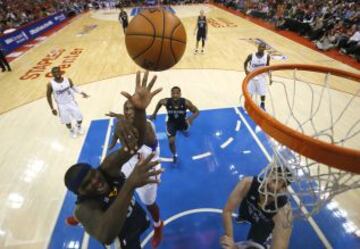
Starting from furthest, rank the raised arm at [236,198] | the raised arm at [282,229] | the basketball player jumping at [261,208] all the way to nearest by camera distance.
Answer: the raised arm at [236,198], the basketball player jumping at [261,208], the raised arm at [282,229]

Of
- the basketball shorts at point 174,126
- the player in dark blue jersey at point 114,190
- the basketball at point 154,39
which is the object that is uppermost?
the basketball at point 154,39

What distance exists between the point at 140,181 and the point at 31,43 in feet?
49.6

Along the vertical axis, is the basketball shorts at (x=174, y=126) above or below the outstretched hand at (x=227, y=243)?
below

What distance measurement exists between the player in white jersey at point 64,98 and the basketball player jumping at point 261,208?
13.3 ft

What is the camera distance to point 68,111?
563 cm

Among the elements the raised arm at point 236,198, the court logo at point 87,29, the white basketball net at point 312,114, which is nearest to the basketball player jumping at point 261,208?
the raised arm at point 236,198

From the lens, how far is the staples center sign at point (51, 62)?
31.2ft

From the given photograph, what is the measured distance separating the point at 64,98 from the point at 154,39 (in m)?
3.31

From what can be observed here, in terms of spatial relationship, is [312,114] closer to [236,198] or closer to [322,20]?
[236,198]

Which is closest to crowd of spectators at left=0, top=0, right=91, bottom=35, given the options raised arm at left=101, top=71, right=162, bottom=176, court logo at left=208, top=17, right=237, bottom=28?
court logo at left=208, top=17, right=237, bottom=28

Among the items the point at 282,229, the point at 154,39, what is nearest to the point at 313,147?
the point at 282,229

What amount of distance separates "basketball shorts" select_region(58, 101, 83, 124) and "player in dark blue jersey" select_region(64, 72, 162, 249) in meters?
3.62

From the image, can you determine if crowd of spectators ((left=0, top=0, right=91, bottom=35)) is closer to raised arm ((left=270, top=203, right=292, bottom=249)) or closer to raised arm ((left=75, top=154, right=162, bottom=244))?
raised arm ((left=75, top=154, right=162, bottom=244))

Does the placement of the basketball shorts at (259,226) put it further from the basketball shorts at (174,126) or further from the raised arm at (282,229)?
the basketball shorts at (174,126)
